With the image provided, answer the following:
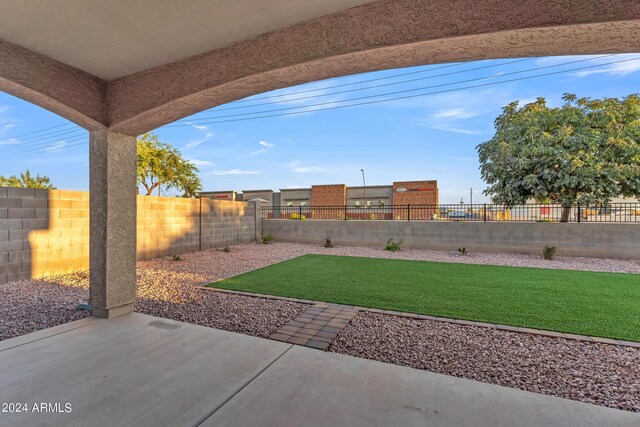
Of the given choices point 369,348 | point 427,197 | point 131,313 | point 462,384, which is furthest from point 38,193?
point 427,197

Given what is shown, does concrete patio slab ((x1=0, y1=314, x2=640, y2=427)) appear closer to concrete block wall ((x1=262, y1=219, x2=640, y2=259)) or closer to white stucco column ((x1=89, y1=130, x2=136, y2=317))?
white stucco column ((x1=89, y1=130, x2=136, y2=317))

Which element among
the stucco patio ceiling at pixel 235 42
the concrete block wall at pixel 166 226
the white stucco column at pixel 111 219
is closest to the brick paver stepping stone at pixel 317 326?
the white stucco column at pixel 111 219

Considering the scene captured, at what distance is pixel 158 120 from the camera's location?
11.9 ft

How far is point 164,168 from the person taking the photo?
1745 centimetres

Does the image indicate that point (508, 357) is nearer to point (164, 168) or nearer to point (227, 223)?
A: point (227, 223)

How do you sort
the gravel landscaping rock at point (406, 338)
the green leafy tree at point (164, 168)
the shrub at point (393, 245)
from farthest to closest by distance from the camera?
the green leafy tree at point (164, 168) < the shrub at point (393, 245) < the gravel landscaping rock at point (406, 338)

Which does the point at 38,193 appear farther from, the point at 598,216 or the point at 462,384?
the point at 598,216

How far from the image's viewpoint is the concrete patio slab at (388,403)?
193 centimetres

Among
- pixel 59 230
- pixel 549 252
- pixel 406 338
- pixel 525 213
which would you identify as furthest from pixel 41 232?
pixel 525 213

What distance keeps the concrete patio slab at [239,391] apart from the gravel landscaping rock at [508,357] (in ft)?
0.69

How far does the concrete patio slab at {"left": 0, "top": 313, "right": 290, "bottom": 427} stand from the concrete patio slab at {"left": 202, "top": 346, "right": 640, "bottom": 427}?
0.25m

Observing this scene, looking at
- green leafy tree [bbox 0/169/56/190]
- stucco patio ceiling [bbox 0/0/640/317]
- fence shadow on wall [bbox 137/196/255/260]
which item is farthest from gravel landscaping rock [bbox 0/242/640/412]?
green leafy tree [bbox 0/169/56/190]

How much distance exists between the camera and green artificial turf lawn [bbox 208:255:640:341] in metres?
3.82

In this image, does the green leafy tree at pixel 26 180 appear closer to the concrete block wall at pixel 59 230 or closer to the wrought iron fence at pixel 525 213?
the wrought iron fence at pixel 525 213
